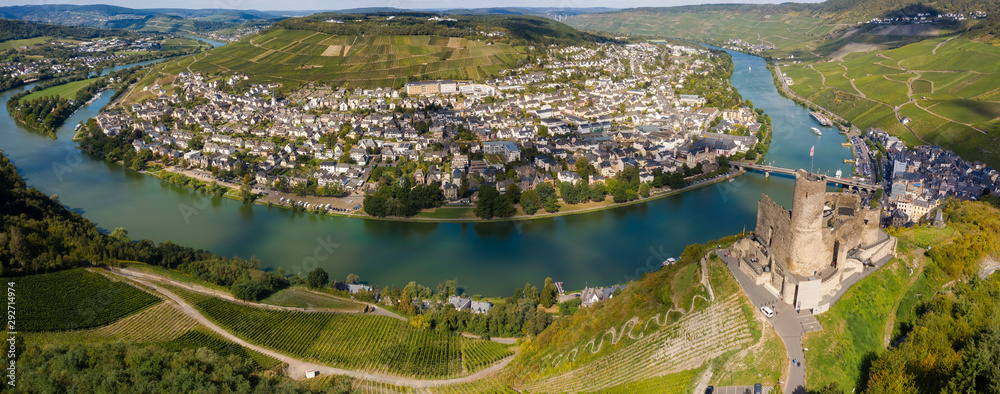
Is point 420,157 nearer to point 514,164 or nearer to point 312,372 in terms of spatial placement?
point 514,164

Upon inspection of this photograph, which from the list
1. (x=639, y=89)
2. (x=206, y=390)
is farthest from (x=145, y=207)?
(x=639, y=89)

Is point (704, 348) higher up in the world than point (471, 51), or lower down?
lower down

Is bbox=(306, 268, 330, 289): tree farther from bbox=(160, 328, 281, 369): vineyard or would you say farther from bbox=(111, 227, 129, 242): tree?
bbox=(111, 227, 129, 242): tree

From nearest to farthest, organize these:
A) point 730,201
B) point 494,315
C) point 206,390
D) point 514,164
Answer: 1. point 206,390
2. point 494,315
3. point 730,201
4. point 514,164

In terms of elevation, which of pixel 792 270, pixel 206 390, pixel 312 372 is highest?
pixel 792 270

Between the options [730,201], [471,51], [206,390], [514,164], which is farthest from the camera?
[471,51]

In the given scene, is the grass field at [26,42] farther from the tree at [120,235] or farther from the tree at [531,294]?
the tree at [531,294]

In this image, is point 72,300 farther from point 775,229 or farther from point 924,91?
point 924,91
